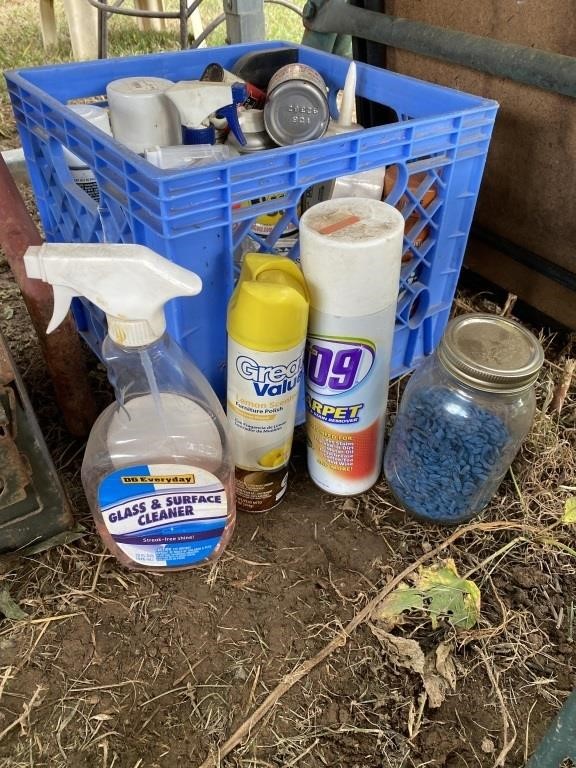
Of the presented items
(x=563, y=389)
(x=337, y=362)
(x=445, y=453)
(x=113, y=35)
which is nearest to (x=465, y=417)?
(x=445, y=453)

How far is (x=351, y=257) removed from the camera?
0.67m

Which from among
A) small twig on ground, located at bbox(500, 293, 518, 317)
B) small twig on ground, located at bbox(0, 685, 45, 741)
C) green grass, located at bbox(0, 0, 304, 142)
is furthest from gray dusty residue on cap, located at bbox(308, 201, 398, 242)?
green grass, located at bbox(0, 0, 304, 142)

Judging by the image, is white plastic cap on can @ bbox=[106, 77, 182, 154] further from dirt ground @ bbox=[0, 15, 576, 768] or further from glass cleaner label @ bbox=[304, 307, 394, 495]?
dirt ground @ bbox=[0, 15, 576, 768]

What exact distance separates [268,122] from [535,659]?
79 centimetres

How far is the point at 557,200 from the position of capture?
3.39 feet

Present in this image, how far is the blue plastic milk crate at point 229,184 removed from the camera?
26.3 inches

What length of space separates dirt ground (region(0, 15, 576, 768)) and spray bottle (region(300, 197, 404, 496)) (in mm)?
91

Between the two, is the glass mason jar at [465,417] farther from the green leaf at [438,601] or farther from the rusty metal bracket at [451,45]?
the rusty metal bracket at [451,45]

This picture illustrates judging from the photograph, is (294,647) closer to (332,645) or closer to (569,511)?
(332,645)

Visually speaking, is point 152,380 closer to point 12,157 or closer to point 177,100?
point 177,100

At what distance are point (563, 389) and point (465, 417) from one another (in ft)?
0.98

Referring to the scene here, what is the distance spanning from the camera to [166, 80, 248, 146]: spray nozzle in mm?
805

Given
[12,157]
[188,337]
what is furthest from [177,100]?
[12,157]

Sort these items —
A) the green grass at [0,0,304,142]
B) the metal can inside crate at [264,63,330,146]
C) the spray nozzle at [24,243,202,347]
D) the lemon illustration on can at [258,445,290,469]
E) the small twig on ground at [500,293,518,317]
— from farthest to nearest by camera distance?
the green grass at [0,0,304,142]
the small twig on ground at [500,293,518,317]
the metal can inside crate at [264,63,330,146]
the lemon illustration on can at [258,445,290,469]
the spray nozzle at [24,243,202,347]
